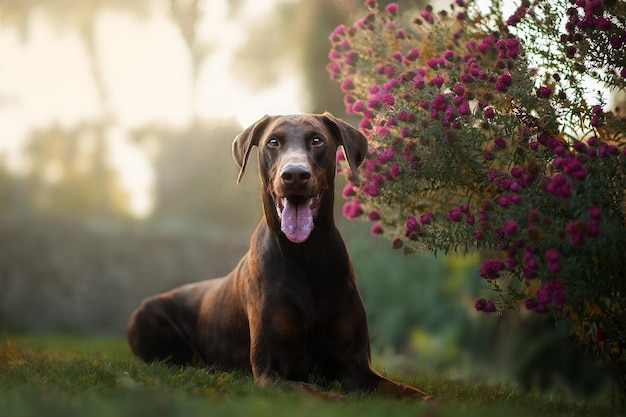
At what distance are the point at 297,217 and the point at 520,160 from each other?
4.98 ft

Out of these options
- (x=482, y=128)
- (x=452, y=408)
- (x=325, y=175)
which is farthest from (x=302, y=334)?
(x=482, y=128)

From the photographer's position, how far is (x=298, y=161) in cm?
473

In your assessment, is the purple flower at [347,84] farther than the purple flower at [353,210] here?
Yes

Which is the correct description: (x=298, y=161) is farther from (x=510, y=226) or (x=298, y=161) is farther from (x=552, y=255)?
(x=552, y=255)

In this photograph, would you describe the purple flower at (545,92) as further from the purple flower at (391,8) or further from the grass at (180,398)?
the grass at (180,398)

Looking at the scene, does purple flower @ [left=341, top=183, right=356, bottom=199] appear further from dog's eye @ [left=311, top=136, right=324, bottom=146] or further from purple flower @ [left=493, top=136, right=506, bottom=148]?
purple flower @ [left=493, top=136, right=506, bottom=148]

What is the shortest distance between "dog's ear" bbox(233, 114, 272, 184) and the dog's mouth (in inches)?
24.9

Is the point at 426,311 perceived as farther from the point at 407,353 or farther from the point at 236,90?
the point at 236,90

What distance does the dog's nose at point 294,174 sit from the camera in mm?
4648

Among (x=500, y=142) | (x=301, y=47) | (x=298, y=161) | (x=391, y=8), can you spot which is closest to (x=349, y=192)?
(x=298, y=161)

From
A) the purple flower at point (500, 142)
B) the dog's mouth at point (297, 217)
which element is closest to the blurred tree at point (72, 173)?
the dog's mouth at point (297, 217)

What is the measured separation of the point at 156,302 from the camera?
7008 mm

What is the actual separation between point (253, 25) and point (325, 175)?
49.6 feet

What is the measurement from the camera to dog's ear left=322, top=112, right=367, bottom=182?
5297 mm
